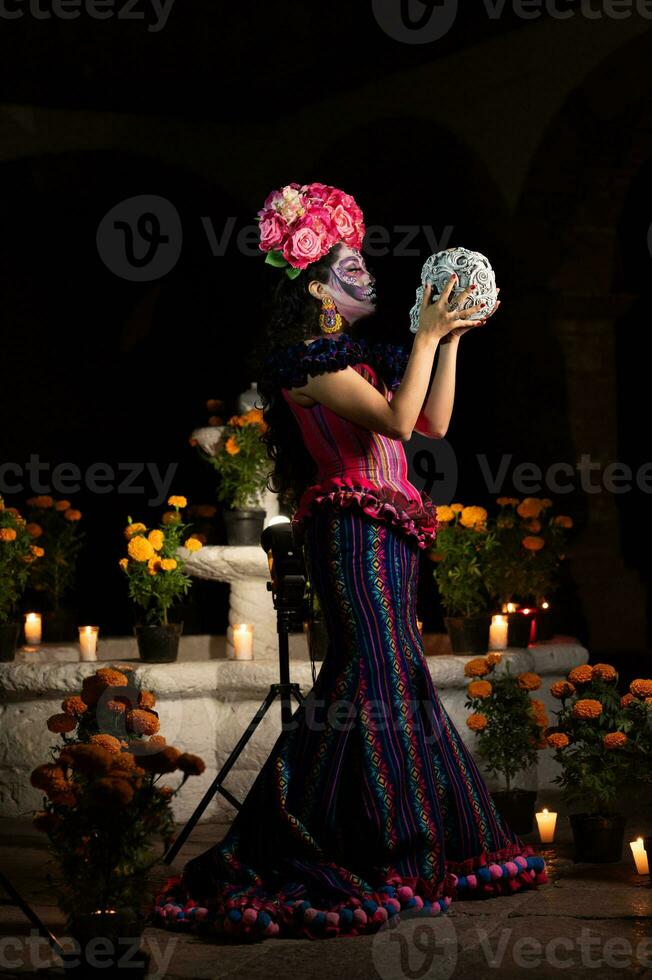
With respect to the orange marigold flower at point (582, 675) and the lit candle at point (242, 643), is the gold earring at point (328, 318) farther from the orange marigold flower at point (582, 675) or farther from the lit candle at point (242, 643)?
the lit candle at point (242, 643)

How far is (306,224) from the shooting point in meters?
4.16

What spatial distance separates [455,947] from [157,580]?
9.53 ft

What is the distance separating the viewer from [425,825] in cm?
402

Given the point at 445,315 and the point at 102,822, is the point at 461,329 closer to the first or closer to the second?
the point at 445,315

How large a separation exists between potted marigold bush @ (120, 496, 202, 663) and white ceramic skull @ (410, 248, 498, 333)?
8.07 ft

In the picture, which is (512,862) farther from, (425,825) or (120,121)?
(120,121)

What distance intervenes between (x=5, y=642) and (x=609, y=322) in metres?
4.17

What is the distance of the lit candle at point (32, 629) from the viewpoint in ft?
23.4

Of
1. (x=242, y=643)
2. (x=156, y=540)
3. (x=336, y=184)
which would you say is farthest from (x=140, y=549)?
(x=336, y=184)

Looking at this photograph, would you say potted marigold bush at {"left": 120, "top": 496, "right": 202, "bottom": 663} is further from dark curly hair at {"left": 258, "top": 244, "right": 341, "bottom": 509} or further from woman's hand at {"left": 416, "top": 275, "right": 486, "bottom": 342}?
woman's hand at {"left": 416, "top": 275, "right": 486, "bottom": 342}

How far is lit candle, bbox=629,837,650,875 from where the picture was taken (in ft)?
14.8

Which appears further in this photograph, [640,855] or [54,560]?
[54,560]

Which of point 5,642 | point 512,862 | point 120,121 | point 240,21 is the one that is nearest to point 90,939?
point 512,862

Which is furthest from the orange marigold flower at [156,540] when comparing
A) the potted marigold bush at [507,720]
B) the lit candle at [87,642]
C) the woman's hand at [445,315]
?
the woman's hand at [445,315]
